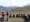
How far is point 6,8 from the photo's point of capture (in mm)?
540

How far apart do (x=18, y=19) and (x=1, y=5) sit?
0.24 meters

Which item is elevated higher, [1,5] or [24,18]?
[1,5]

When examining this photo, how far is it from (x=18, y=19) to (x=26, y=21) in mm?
81

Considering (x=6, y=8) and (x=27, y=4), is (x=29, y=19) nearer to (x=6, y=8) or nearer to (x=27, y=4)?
(x=27, y=4)

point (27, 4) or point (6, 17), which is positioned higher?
point (27, 4)

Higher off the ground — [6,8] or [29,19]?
[6,8]

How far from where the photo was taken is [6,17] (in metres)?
0.53

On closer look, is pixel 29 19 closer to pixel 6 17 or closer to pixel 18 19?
pixel 18 19

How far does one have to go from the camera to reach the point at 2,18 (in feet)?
1.73

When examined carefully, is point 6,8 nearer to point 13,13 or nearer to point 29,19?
point 13,13

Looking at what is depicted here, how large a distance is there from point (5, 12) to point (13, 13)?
84 millimetres

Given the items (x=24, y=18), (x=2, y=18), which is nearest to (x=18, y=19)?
(x=24, y=18)
